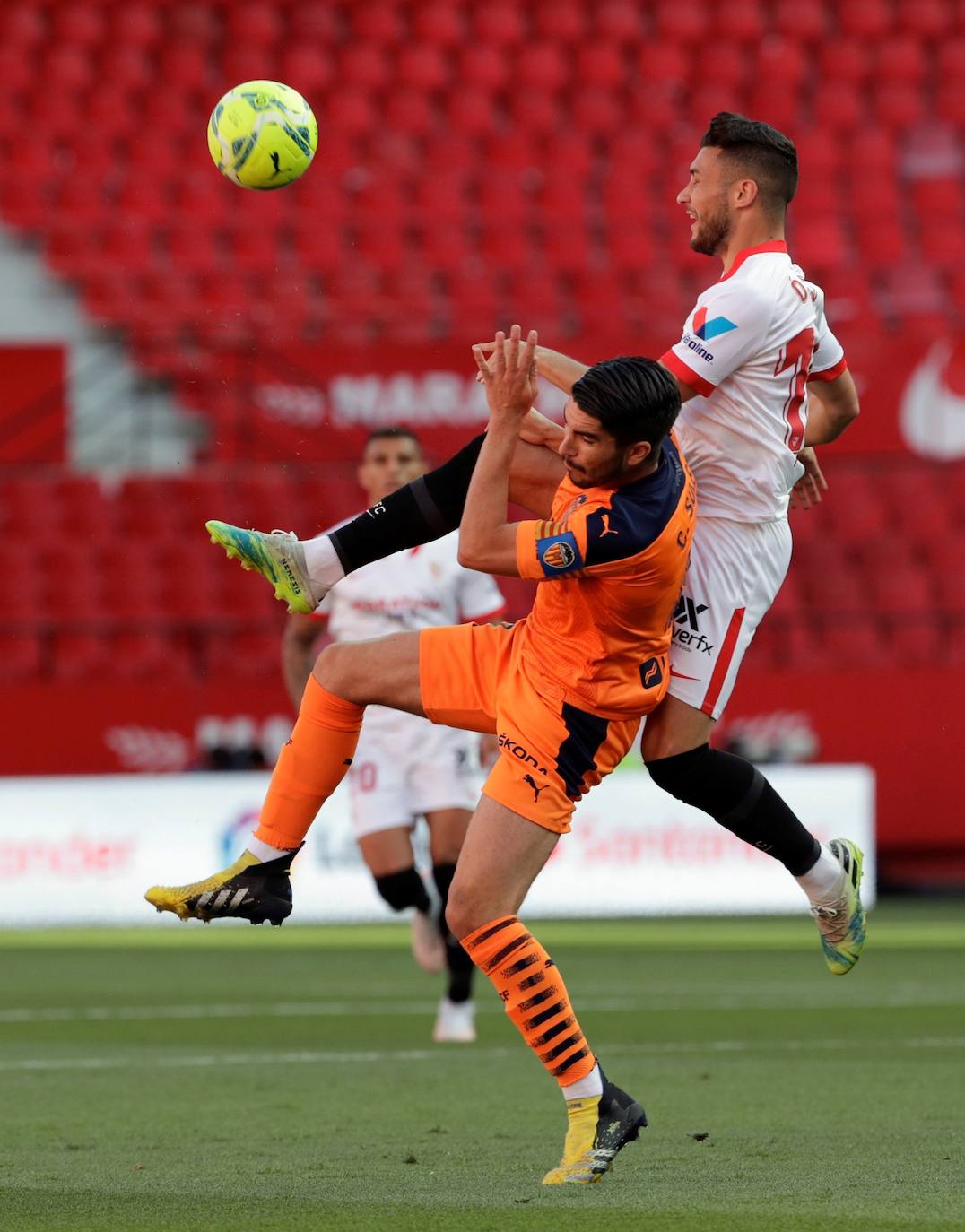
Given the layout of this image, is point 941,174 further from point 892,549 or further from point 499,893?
point 499,893

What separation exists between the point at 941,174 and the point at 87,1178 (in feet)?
50.9

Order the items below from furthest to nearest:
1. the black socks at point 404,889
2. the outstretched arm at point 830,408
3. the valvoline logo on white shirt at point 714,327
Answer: the black socks at point 404,889 < the outstretched arm at point 830,408 < the valvoline logo on white shirt at point 714,327

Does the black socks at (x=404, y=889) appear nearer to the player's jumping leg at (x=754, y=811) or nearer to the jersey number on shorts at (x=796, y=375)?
the player's jumping leg at (x=754, y=811)

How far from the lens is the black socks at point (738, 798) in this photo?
18.3 feet

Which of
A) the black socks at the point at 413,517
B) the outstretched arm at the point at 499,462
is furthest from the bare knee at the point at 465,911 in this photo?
the black socks at the point at 413,517

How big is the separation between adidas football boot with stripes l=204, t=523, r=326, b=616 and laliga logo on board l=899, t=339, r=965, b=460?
10965 mm

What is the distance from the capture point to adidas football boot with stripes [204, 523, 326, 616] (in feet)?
18.2

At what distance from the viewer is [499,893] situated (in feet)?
17.0

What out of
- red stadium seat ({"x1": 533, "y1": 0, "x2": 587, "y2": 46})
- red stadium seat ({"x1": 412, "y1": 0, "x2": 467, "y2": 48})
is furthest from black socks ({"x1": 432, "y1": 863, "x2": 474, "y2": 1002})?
red stadium seat ({"x1": 533, "y1": 0, "x2": 587, "y2": 46})

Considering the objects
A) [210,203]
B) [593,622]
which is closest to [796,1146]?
[593,622]

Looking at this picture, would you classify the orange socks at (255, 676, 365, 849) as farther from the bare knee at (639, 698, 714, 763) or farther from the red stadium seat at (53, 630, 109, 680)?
the red stadium seat at (53, 630, 109, 680)

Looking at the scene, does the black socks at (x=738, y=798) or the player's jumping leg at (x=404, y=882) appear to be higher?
the black socks at (x=738, y=798)

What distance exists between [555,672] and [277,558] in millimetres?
853

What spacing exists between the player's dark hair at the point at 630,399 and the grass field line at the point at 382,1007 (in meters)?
4.97
